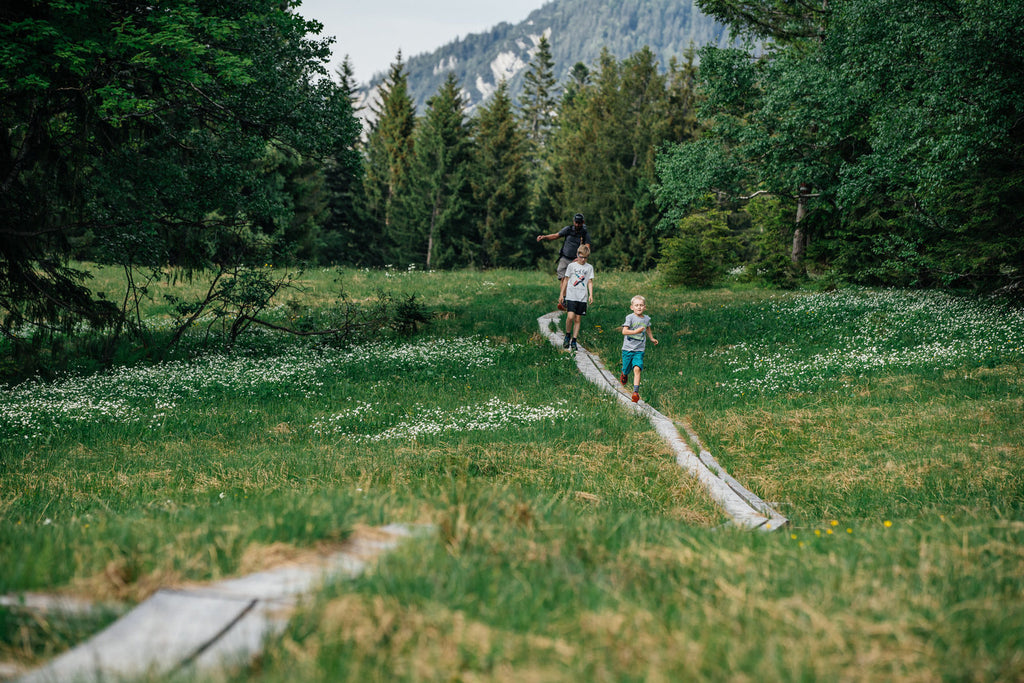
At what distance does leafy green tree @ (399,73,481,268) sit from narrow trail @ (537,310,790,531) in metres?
38.8

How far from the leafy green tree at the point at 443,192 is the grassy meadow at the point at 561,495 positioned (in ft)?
107

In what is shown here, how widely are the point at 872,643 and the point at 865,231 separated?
958 inches

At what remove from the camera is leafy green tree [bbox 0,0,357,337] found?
11.0m

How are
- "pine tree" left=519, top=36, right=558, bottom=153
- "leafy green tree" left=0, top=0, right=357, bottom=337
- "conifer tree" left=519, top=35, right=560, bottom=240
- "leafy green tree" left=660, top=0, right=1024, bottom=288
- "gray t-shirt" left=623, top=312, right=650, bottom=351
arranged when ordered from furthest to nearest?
1. "pine tree" left=519, top=36, right=558, bottom=153
2. "conifer tree" left=519, top=35, right=560, bottom=240
3. "leafy green tree" left=660, top=0, right=1024, bottom=288
4. "gray t-shirt" left=623, top=312, right=650, bottom=351
5. "leafy green tree" left=0, top=0, right=357, bottom=337

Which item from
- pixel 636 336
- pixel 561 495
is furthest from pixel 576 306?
pixel 561 495

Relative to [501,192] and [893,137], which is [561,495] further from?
[501,192]

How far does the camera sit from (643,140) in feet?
141

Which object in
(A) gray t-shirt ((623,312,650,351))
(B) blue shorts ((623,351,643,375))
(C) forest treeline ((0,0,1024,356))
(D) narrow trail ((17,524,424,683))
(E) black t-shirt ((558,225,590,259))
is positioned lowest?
(D) narrow trail ((17,524,424,683))

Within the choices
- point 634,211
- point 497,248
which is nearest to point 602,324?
point 634,211

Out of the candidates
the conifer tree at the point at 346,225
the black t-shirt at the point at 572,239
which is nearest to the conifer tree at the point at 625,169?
the conifer tree at the point at 346,225

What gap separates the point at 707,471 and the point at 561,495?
2.19 metres

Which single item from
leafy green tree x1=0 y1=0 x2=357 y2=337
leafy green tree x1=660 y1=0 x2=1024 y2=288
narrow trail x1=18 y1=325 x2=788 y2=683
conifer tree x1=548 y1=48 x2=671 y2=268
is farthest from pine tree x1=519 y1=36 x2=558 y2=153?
narrow trail x1=18 y1=325 x2=788 y2=683

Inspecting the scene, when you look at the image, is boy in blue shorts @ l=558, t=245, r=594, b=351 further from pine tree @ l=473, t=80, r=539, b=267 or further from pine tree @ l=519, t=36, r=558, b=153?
pine tree @ l=519, t=36, r=558, b=153

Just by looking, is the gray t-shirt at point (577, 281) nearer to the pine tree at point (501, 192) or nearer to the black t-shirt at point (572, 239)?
the black t-shirt at point (572, 239)
